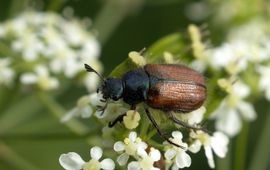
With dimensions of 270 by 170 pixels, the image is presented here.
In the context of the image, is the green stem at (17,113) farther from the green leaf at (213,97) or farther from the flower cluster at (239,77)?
the green leaf at (213,97)

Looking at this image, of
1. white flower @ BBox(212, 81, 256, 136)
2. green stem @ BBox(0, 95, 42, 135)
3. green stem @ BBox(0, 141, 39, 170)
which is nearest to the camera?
white flower @ BBox(212, 81, 256, 136)

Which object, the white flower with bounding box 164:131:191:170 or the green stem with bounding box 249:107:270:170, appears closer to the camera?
the white flower with bounding box 164:131:191:170

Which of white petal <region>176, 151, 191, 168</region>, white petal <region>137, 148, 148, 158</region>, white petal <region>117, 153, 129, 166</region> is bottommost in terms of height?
white petal <region>176, 151, 191, 168</region>

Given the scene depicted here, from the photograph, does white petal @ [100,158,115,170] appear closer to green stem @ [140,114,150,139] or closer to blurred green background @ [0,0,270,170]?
green stem @ [140,114,150,139]

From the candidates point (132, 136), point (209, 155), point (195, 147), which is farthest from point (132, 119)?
point (209, 155)

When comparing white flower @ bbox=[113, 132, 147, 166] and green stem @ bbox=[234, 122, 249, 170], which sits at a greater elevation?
green stem @ bbox=[234, 122, 249, 170]

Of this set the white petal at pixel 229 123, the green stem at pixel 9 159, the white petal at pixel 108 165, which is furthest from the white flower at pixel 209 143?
the green stem at pixel 9 159

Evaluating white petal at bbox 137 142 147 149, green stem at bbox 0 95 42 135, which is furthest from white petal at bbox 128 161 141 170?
green stem at bbox 0 95 42 135
